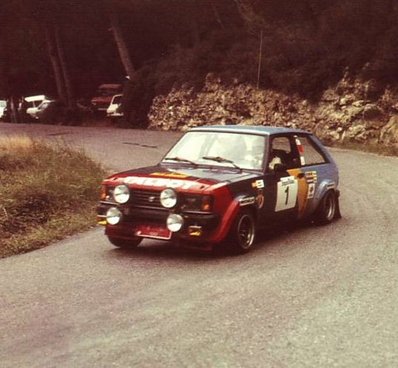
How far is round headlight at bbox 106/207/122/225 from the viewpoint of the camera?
8.69 m

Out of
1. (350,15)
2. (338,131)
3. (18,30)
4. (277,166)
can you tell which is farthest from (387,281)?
(18,30)

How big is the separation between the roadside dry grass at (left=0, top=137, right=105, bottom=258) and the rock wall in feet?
48.5

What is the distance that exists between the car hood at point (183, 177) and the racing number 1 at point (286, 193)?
55 centimetres

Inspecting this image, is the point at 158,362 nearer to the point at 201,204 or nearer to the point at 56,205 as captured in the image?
the point at 201,204

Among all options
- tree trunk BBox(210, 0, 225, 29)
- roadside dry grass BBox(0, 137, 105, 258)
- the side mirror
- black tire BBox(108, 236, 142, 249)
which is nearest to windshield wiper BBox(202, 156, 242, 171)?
the side mirror

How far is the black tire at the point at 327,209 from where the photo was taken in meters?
10.8

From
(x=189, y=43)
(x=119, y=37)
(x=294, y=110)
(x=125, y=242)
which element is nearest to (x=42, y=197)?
(x=125, y=242)

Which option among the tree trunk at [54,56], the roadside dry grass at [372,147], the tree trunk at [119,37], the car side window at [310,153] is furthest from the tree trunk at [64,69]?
the car side window at [310,153]

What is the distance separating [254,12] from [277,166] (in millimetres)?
28536

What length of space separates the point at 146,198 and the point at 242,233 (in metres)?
1.21

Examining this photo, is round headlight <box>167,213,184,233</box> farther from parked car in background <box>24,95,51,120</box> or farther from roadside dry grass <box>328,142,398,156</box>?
parked car in background <box>24,95,51,120</box>

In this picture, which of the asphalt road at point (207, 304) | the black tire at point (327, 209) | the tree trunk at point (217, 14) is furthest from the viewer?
the tree trunk at point (217, 14)

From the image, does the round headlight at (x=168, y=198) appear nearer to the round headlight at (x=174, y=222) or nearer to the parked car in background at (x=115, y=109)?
the round headlight at (x=174, y=222)

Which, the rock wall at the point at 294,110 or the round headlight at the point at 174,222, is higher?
the round headlight at the point at 174,222
